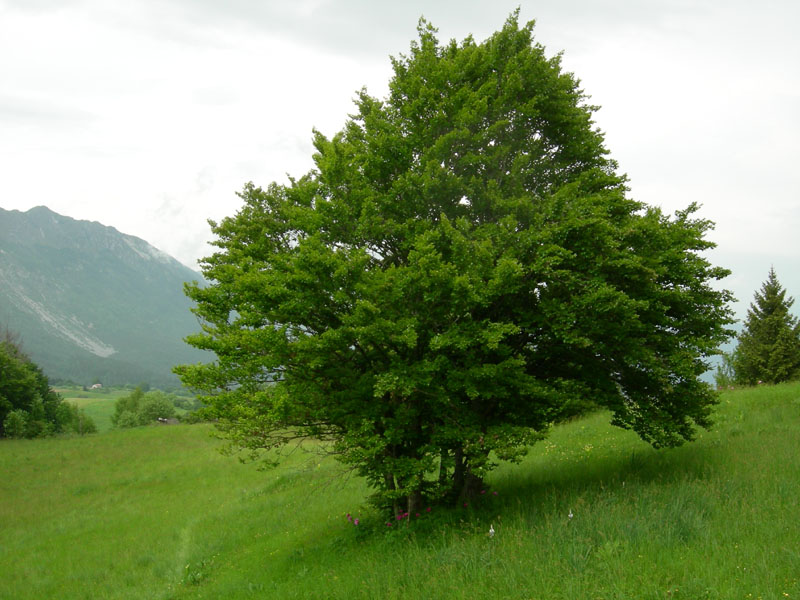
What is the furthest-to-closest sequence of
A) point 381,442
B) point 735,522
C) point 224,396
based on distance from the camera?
point 224,396 → point 381,442 → point 735,522

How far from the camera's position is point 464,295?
1026 cm

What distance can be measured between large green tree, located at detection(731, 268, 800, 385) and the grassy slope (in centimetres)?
1441

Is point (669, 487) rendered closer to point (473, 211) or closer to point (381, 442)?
point (381, 442)

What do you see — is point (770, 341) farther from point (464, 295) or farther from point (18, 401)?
point (18, 401)

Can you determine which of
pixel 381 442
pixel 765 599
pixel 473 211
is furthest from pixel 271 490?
pixel 765 599

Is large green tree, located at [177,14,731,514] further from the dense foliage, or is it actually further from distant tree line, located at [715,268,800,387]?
the dense foliage

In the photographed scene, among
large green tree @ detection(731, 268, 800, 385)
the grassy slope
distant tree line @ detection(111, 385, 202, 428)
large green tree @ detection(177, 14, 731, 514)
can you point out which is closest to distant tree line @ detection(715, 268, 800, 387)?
large green tree @ detection(731, 268, 800, 385)

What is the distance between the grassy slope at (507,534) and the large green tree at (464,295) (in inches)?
54.6

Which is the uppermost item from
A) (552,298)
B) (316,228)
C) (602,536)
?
(316,228)

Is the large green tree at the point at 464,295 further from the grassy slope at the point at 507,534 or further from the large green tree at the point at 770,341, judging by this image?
the large green tree at the point at 770,341

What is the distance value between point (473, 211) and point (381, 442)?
19.9 feet

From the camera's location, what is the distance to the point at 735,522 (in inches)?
336

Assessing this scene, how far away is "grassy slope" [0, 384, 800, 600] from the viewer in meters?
7.79

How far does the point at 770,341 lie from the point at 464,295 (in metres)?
34.4
